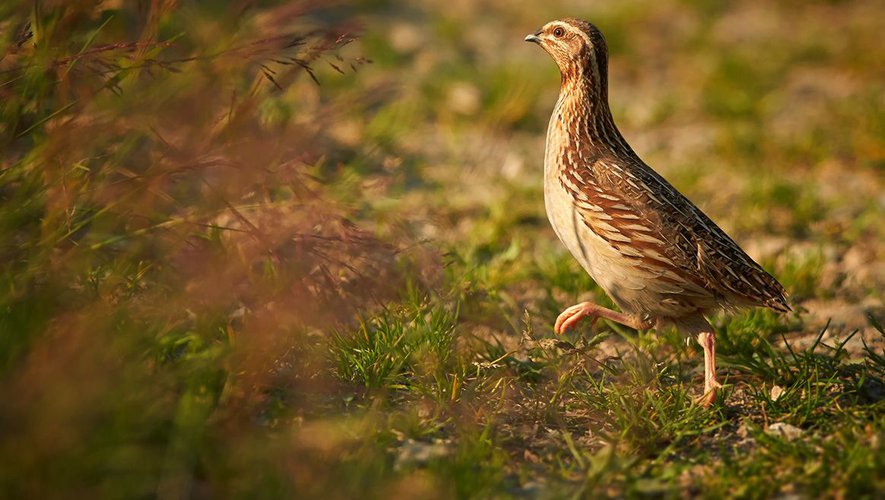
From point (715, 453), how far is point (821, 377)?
823 millimetres

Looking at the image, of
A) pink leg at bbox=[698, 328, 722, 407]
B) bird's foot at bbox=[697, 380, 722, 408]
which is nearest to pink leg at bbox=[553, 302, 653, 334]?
pink leg at bbox=[698, 328, 722, 407]

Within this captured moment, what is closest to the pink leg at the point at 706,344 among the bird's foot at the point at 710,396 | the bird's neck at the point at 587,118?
the bird's foot at the point at 710,396

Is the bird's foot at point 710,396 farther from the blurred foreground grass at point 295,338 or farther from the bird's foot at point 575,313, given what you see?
the bird's foot at point 575,313

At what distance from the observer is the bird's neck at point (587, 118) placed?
448cm

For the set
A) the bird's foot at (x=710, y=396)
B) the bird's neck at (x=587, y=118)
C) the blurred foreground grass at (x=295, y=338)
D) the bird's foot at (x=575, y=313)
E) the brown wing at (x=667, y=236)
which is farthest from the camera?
the bird's neck at (x=587, y=118)

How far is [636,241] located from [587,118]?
747mm

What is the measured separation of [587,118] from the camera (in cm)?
451

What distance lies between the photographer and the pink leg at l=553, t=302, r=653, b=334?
436 cm

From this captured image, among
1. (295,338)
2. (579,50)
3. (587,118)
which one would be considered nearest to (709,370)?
(587,118)

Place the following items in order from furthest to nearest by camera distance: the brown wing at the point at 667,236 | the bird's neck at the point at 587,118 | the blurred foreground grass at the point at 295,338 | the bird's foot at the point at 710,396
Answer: the bird's neck at the point at 587,118 → the brown wing at the point at 667,236 → the bird's foot at the point at 710,396 → the blurred foreground grass at the point at 295,338

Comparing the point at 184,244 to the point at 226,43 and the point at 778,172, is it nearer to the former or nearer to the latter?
the point at 226,43

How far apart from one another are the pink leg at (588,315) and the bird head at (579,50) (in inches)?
44.5

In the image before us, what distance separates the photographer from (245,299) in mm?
3814

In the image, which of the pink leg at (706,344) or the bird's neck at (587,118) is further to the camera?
the bird's neck at (587,118)
